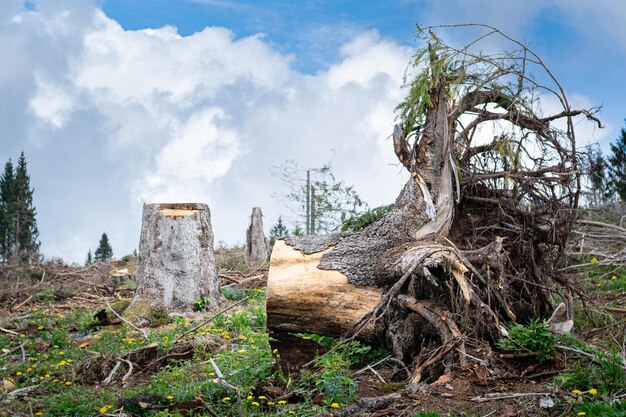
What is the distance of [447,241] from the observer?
22.6 feet

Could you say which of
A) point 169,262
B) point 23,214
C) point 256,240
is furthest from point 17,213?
point 169,262

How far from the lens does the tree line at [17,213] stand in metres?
38.4

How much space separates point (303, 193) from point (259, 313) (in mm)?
12493

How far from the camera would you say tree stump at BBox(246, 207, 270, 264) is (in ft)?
60.1

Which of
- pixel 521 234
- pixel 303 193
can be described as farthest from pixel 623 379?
pixel 303 193

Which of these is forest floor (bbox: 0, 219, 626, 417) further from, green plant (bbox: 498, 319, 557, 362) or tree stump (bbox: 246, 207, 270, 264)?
tree stump (bbox: 246, 207, 270, 264)

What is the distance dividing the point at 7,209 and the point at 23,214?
1.08 m

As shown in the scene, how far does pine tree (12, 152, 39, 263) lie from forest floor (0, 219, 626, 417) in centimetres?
2871

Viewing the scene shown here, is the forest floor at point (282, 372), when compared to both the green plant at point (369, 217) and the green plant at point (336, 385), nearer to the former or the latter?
the green plant at point (336, 385)

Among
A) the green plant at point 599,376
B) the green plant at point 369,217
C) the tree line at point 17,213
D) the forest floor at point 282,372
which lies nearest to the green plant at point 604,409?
the forest floor at point 282,372

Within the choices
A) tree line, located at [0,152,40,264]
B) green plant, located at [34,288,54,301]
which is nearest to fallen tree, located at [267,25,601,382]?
green plant, located at [34,288,54,301]

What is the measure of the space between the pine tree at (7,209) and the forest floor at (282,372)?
97.2 ft

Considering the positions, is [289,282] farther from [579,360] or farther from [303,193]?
[303,193]

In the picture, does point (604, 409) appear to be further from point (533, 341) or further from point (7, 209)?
point (7, 209)
